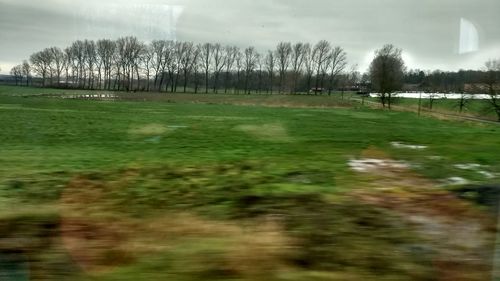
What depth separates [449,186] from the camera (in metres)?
6.71

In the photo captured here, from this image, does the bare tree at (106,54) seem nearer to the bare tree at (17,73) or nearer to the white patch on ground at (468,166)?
the bare tree at (17,73)

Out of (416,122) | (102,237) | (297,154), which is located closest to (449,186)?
(297,154)

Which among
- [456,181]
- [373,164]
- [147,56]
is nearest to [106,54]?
[147,56]

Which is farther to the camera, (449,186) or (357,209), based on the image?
(449,186)

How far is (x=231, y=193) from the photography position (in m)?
6.24

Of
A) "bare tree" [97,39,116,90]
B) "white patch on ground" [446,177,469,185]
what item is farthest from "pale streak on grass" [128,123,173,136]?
"white patch on ground" [446,177,469,185]

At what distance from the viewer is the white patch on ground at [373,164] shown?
821 cm

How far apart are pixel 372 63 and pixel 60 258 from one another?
26.0 feet

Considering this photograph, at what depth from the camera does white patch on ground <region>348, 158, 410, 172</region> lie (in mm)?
8209

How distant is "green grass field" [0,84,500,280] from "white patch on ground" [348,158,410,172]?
0.20 ft

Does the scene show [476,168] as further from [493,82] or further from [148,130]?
[148,130]

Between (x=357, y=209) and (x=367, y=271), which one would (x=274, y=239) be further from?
(x=357, y=209)

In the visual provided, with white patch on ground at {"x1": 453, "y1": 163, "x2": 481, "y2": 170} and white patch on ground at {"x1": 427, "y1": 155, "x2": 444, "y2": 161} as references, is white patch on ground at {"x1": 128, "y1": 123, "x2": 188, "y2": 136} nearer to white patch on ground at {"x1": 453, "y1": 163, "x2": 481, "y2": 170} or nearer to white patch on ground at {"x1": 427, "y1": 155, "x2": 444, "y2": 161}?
white patch on ground at {"x1": 427, "y1": 155, "x2": 444, "y2": 161}

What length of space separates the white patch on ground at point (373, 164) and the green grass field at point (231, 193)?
61mm
